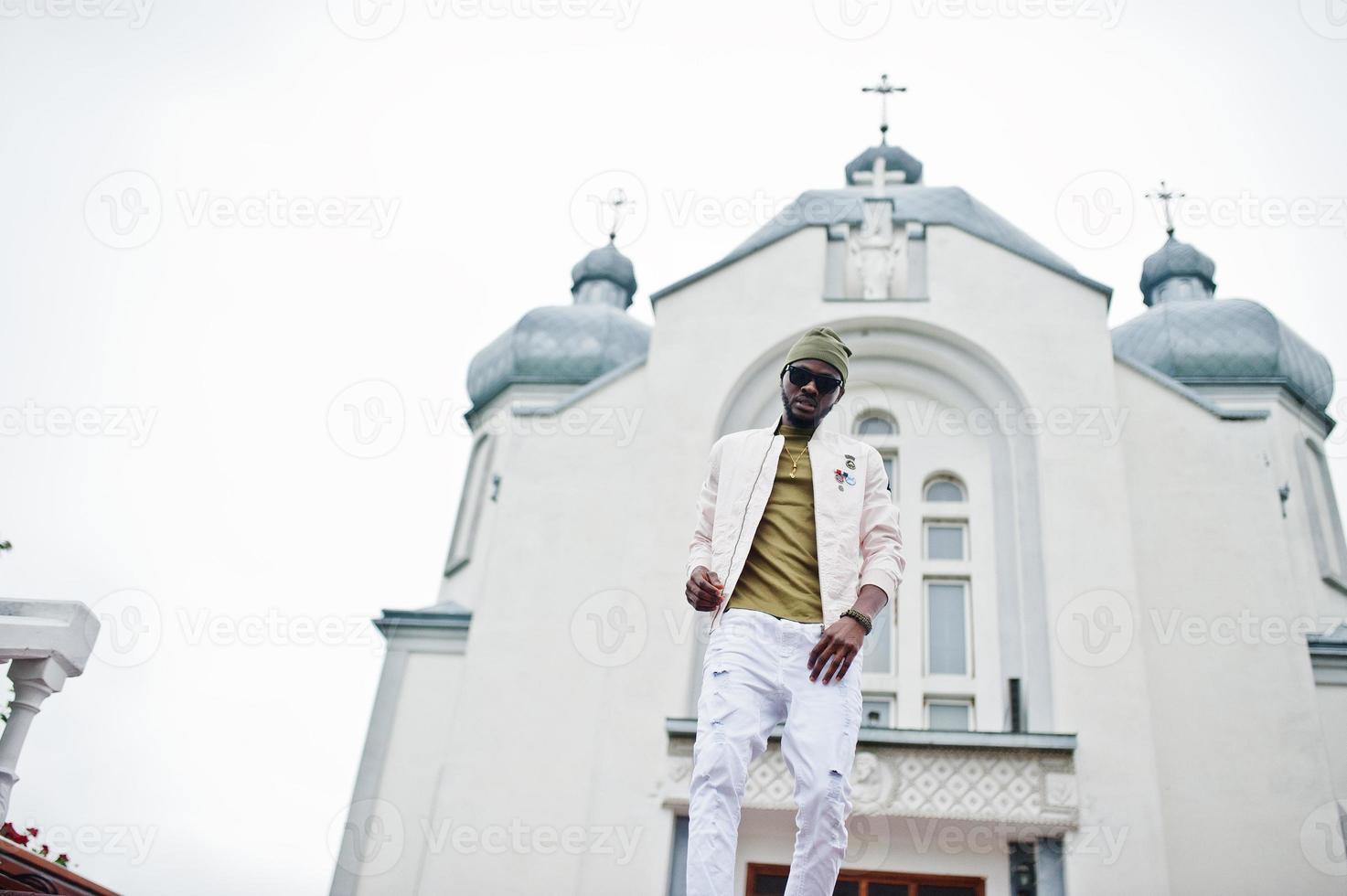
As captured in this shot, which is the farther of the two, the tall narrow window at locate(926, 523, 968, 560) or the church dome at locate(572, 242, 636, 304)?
the church dome at locate(572, 242, 636, 304)

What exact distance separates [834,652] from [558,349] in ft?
50.4

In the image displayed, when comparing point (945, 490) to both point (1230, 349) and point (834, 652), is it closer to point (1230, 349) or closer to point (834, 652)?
point (1230, 349)

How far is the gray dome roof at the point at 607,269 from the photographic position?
899 inches

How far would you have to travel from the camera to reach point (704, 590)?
4281mm

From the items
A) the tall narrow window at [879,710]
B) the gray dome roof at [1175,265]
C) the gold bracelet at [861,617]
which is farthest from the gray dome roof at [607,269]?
the gold bracelet at [861,617]

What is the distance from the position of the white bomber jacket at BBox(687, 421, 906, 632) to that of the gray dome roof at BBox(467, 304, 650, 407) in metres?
13.9

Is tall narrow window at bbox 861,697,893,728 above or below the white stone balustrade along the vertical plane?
above

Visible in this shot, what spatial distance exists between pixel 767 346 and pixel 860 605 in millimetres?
9163

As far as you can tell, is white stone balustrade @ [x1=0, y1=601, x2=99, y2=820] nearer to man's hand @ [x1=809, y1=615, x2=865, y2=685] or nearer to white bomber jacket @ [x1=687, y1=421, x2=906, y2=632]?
white bomber jacket @ [x1=687, y1=421, x2=906, y2=632]

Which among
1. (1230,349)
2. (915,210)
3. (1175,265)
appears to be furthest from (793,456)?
(1175,265)

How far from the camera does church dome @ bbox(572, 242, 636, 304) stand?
22844 millimetres

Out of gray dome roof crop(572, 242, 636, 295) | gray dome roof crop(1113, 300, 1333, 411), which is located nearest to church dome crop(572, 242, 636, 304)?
gray dome roof crop(572, 242, 636, 295)

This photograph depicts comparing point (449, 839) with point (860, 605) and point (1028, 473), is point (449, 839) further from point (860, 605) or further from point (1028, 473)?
point (860, 605)

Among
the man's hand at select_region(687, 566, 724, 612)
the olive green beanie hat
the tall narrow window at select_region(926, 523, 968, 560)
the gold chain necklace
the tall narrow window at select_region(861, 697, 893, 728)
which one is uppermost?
the tall narrow window at select_region(926, 523, 968, 560)
